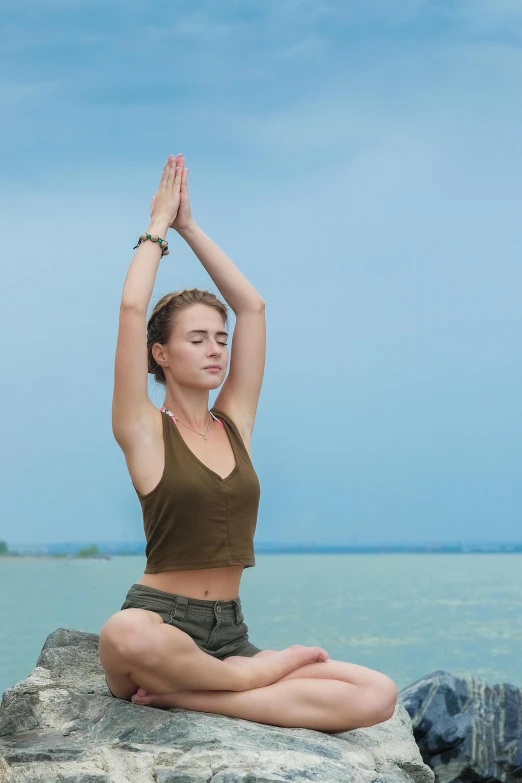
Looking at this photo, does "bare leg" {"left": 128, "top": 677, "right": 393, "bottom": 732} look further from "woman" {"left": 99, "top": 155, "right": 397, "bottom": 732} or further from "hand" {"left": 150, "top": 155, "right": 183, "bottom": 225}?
"hand" {"left": 150, "top": 155, "right": 183, "bottom": 225}

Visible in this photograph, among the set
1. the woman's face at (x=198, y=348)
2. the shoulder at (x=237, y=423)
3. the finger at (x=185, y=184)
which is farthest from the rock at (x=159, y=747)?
the finger at (x=185, y=184)

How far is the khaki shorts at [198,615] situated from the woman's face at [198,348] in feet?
2.73

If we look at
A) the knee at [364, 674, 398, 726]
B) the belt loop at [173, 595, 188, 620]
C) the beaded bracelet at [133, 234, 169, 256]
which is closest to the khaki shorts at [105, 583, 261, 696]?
the belt loop at [173, 595, 188, 620]

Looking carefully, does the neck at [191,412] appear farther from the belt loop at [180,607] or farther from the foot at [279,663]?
the foot at [279,663]

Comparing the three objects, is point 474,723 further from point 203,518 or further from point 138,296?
point 138,296

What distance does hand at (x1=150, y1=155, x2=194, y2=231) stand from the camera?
4422 mm

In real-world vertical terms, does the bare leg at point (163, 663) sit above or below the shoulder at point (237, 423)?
below

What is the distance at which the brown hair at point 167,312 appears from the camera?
425 centimetres

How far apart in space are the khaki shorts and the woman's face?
2.73 ft

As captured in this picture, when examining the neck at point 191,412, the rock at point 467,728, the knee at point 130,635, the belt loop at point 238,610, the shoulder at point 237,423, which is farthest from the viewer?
the rock at point 467,728

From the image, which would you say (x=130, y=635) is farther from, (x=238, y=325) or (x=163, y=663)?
(x=238, y=325)

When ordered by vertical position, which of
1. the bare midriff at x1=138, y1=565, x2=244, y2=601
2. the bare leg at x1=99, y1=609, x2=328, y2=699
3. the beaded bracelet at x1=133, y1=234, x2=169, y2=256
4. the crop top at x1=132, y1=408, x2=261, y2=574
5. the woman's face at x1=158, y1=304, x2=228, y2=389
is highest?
the beaded bracelet at x1=133, y1=234, x2=169, y2=256

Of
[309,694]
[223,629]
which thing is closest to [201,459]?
[223,629]

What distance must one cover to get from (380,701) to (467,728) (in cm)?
233
